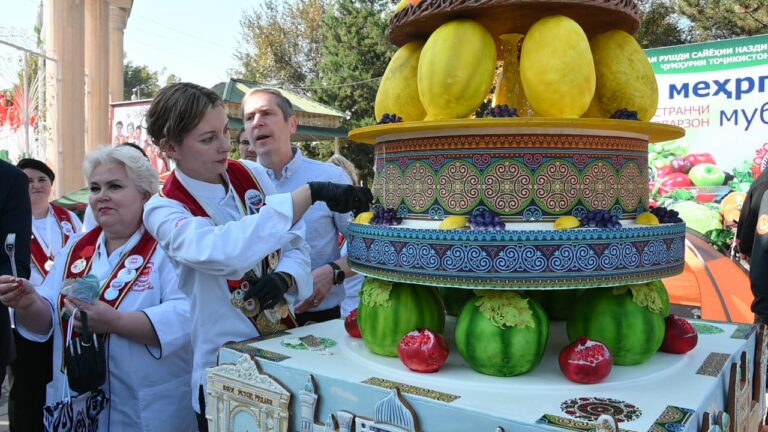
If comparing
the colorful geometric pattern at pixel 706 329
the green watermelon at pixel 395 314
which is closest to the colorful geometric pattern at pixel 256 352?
the green watermelon at pixel 395 314

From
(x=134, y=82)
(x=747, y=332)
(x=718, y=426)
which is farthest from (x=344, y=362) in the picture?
(x=134, y=82)

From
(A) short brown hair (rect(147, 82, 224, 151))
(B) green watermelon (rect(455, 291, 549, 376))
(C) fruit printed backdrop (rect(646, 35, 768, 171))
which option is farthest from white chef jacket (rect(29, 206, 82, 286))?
(C) fruit printed backdrop (rect(646, 35, 768, 171))

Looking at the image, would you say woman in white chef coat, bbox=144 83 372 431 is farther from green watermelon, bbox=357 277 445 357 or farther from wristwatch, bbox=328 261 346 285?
wristwatch, bbox=328 261 346 285

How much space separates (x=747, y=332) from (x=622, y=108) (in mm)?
1028

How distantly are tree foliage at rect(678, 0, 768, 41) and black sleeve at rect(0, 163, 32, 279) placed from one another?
67.8ft

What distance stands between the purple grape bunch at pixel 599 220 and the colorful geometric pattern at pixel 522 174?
58mm

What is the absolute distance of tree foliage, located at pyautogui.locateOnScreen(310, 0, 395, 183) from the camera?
24984mm

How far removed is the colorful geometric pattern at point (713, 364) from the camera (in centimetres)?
168

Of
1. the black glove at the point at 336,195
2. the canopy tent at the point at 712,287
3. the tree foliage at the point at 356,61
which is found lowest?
the canopy tent at the point at 712,287

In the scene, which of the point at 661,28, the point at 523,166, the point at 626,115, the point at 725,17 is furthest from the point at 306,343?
the point at 661,28

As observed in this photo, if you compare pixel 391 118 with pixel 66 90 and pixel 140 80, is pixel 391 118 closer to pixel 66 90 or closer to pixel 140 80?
pixel 66 90

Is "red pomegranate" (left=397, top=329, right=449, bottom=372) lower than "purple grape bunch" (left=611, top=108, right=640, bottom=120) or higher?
lower

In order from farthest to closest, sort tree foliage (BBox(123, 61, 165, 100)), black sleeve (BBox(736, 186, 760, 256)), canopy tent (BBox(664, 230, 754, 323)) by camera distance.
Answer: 1. tree foliage (BBox(123, 61, 165, 100))
2. canopy tent (BBox(664, 230, 754, 323))
3. black sleeve (BBox(736, 186, 760, 256))

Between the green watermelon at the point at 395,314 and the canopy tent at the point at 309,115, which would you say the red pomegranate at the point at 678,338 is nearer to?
the green watermelon at the point at 395,314
